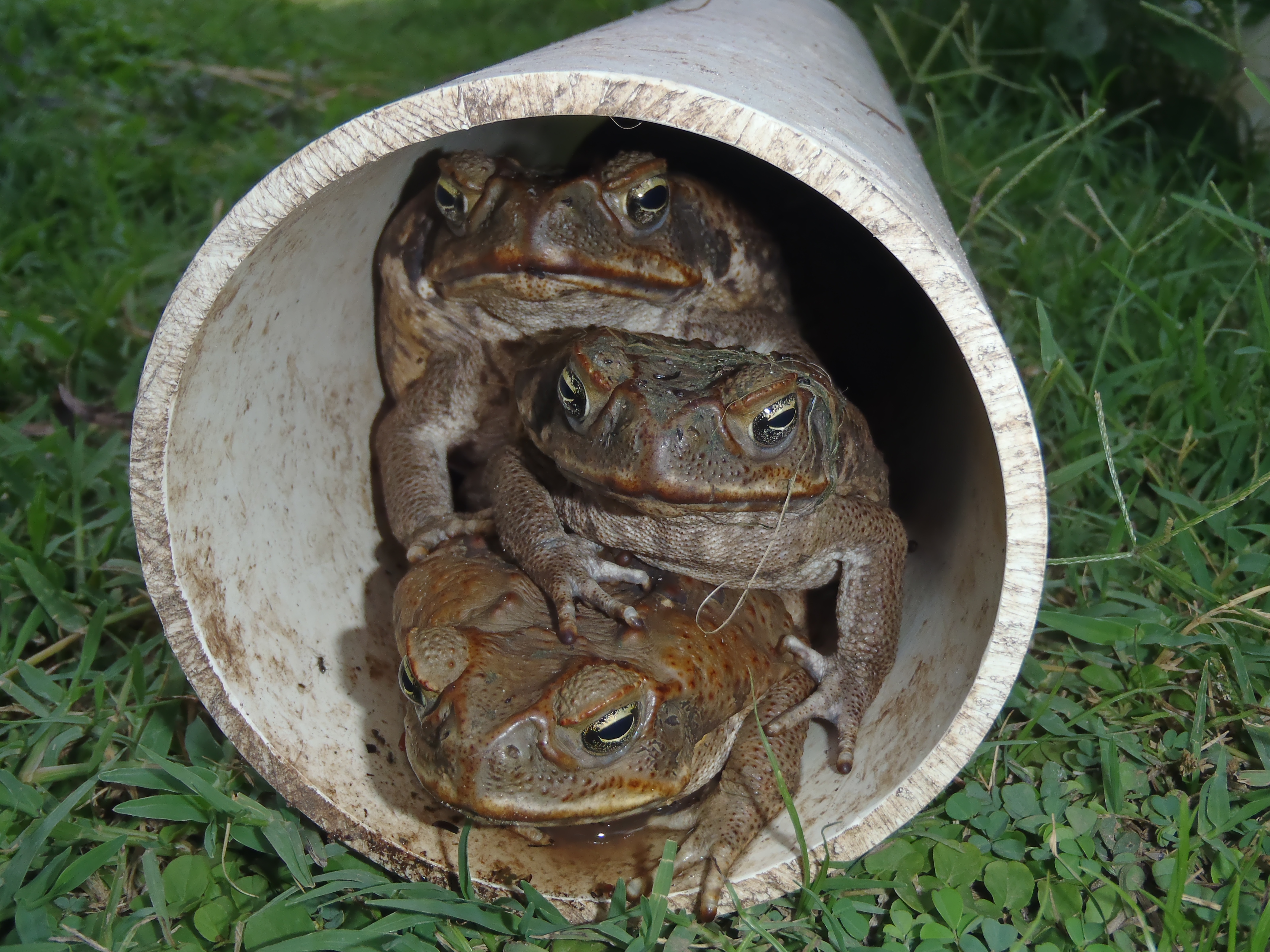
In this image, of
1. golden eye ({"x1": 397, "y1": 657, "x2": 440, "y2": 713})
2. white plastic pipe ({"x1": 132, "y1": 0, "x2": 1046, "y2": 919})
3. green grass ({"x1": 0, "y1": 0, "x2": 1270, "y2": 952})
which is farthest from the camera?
green grass ({"x1": 0, "y1": 0, "x2": 1270, "y2": 952})

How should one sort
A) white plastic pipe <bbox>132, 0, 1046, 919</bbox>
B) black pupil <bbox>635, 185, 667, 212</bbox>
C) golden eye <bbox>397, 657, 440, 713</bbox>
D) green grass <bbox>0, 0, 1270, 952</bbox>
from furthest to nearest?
black pupil <bbox>635, 185, 667, 212</bbox> → green grass <bbox>0, 0, 1270, 952</bbox> → golden eye <bbox>397, 657, 440, 713</bbox> → white plastic pipe <bbox>132, 0, 1046, 919</bbox>

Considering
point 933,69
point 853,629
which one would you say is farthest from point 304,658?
point 933,69

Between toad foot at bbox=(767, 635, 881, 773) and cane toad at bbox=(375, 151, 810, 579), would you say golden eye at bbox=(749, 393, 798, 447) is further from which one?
toad foot at bbox=(767, 635, 881, 773)

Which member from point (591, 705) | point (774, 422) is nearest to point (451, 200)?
point (774, 422)

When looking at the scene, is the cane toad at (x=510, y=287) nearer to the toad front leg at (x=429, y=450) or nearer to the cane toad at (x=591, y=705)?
the toad front leg at (x=429, y=450)

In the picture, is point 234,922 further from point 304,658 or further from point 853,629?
point 853,629

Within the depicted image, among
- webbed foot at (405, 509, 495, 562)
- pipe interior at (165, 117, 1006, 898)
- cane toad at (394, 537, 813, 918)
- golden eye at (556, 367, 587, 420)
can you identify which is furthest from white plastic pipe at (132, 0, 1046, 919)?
golden eye at (556, 367, 587, 420)

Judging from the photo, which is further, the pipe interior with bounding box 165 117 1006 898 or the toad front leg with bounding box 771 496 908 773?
the toad front leg with bounding box 771 496 908 773
